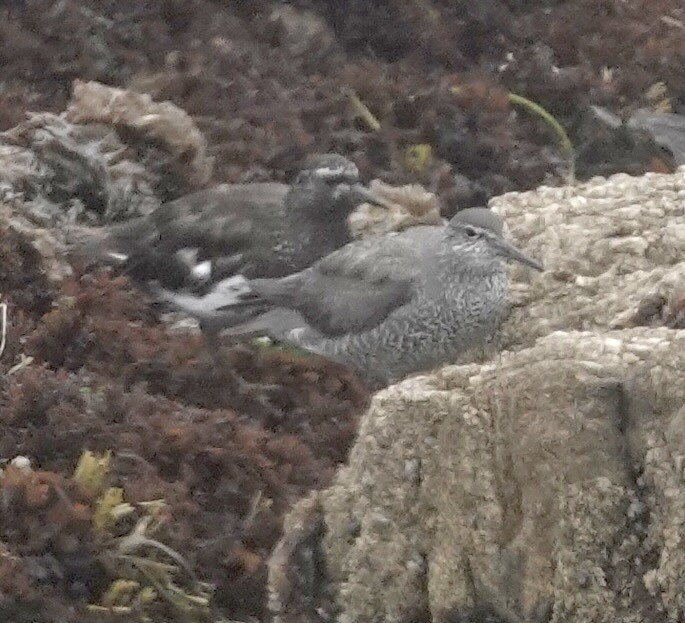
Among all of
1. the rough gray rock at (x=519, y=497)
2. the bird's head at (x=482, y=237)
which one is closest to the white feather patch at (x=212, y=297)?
the bird's head at (x=482, y=237)

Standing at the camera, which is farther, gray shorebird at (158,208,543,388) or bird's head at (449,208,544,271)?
gray shorebird at (158,208,543,388)

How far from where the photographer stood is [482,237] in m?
6.29

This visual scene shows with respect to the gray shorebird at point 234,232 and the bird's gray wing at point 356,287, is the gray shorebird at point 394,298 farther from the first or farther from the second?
the gray shorebird at point 234,232

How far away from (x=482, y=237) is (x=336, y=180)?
1.25m

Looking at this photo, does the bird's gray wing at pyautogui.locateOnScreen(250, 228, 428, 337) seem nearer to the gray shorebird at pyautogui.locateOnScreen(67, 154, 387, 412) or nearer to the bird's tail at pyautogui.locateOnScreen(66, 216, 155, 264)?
the gray shorebird at pyautogui.locateOnScreen(67, 154, 387, 412)

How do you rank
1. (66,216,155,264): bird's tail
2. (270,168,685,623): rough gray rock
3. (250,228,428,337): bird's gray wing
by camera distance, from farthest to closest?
(66,216,155,264): bird's tail
(250,228,428,337): bird's gray wing
(270,168,685,623): rough gray rock

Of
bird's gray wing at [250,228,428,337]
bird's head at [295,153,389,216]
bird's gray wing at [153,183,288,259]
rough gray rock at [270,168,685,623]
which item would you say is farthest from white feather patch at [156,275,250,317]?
rough gray rock at [270,168,685,623]

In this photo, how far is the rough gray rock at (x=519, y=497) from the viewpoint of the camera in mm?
3492

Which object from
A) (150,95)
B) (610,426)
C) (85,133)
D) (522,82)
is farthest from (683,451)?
(522,82)

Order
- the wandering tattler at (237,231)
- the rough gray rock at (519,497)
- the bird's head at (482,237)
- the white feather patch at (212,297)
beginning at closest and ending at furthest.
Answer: the rough gray rock at (519,497)
the bird's head at (482,237)
the white feather patch at (212,297)
the wandering tattler at (237,231)

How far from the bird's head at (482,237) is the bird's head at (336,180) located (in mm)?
865

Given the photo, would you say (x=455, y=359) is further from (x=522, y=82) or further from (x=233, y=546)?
(x=522, y=82)

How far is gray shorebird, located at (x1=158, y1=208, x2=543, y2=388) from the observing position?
6.29 m

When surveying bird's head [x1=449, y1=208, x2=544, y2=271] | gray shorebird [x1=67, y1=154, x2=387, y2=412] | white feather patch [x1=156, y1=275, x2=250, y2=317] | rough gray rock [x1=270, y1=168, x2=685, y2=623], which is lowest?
white feather patch [x1=156, y1=275, x2=250, y2=317]
